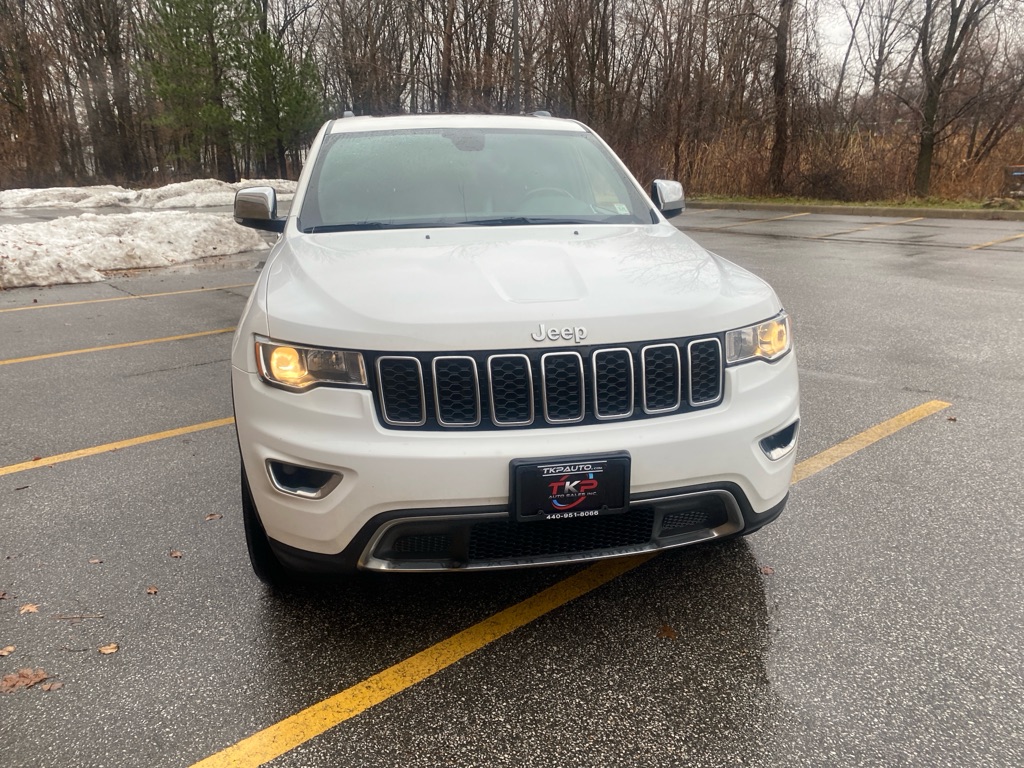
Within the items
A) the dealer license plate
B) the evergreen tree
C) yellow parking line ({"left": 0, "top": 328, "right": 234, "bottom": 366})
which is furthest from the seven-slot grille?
the evergreen tree

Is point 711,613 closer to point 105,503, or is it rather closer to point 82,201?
point 105,503

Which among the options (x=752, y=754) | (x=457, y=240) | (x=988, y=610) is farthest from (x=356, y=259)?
(x=988, y=610)

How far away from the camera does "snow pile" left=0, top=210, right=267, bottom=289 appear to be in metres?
10.8

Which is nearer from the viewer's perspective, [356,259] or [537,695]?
[537,695]

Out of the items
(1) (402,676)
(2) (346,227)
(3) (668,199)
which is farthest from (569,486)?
(3) (668,199)

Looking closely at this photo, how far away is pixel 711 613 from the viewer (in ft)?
9.28

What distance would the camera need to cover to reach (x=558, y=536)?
8.11 feet

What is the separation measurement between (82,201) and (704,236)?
2221 centimetres

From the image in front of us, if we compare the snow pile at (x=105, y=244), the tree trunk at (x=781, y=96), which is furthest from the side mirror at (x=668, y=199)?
the tree trunk at (x=781, y=96)

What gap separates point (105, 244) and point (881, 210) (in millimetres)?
16629

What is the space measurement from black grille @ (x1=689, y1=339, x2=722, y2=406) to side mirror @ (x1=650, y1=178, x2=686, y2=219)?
1.88 m

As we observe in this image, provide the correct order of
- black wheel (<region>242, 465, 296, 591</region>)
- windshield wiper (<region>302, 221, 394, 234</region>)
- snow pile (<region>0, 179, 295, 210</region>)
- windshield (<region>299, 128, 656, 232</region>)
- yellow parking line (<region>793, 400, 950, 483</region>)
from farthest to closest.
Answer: snow pile (<region>0, 179, 295, 210</region>) < yellow parking line (<region>793, 400, 950, 483</region>) < windshield (<region>299, 128, 656, 232</region>) < windshield wiper (<region>302, 221, 394, 234</region>) < black wheel (<region>242, 465, 296, 591</region>)

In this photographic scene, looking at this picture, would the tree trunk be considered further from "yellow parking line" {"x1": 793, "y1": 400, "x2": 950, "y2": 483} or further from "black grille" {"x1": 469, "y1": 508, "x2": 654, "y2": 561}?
"black grille" {"x1": 469, "y1": 508, "x2": 654, "y2": 561}

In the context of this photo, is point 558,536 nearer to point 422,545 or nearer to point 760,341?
point 422,545
